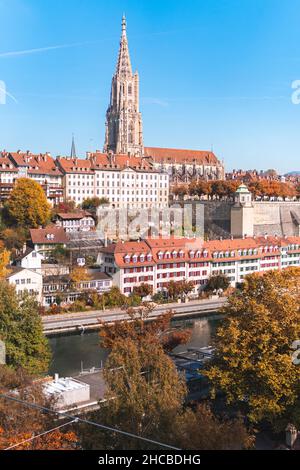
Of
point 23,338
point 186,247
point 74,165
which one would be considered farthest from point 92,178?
point 23,338

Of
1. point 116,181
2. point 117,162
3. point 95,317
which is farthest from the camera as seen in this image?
point 117,162

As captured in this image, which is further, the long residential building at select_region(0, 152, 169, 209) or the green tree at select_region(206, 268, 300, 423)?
the long residential building at select_region(0, 152, 169, 209)

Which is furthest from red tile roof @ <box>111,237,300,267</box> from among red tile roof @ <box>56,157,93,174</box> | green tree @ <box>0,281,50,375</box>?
red tile roof @ <box>56,157,93,174</box>

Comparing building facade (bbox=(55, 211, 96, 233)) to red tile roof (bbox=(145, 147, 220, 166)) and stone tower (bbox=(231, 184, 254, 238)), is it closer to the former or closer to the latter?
stone tower (bbox=(231, 184, 254, 238))

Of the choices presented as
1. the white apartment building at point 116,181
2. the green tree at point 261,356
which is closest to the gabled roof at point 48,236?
the white apartment building at point 116,181

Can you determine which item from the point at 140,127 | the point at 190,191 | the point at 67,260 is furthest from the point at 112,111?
the point at 67,260

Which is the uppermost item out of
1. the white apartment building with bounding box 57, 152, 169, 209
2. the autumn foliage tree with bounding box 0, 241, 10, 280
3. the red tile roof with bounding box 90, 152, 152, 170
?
the red tile roof with bounding box 90, 152, 152, 170

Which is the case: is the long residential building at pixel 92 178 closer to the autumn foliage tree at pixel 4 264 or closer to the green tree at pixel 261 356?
the autumn foliage tree at pixel 4 264

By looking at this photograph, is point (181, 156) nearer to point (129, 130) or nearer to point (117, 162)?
point (129, 130)
